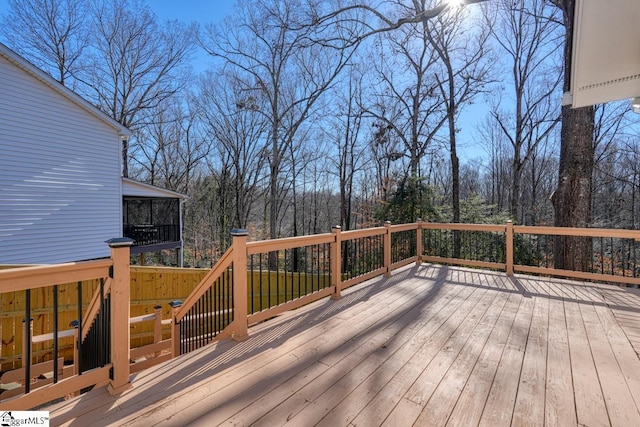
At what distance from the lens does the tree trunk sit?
526cm

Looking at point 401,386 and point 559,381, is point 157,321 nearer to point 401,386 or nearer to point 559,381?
point 401,386

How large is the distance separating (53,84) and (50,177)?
2652 mm

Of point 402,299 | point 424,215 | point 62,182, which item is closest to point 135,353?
point 402,299

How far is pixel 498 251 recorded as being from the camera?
27.2ft

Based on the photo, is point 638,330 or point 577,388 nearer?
point 577,388

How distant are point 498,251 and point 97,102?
66.9 ft

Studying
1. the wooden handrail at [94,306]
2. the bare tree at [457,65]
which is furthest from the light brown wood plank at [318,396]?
the bare tree at [457,65]

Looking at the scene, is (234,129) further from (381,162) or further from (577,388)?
(577,388)

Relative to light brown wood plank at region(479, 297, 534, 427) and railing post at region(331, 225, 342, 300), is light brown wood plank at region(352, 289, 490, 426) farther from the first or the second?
railing post at region(331, 225, 342, 300)

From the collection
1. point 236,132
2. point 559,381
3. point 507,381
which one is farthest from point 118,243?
point 236,132

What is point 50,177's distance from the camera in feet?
26.4

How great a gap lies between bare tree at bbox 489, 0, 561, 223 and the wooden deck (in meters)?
11.0

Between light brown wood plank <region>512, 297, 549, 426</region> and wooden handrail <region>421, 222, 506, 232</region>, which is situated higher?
wooden handrail <region>421, 222, 506, 232</region>

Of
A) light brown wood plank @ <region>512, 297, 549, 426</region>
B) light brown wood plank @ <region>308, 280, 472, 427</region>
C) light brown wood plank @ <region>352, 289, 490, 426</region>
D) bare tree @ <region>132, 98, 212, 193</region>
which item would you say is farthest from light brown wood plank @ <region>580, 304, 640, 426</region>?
bare tree @ <region>132, 98, 212, 193</region>
